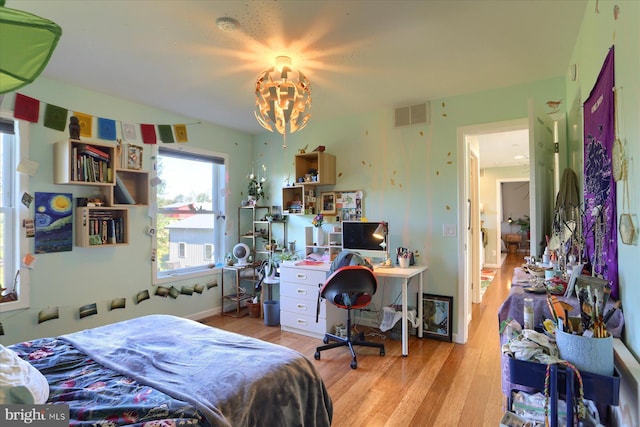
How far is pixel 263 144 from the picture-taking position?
4668 mm

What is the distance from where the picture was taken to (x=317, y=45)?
2.24 m

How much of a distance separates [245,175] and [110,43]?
255cm

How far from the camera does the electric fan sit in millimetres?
4242

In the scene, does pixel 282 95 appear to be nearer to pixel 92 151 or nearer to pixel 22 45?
pixel 22 45

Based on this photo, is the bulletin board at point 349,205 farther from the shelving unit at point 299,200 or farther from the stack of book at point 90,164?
the stack of book at point 90,164

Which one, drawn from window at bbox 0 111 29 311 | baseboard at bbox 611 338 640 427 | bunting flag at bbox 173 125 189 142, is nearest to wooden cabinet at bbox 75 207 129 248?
window at bbox 0 111 29 311

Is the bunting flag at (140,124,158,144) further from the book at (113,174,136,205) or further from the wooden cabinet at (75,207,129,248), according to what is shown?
the wooden cabinet at (75,207,129,248)

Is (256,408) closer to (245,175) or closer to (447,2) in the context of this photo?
(447,2)

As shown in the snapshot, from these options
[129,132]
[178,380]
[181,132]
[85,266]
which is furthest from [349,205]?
[178,380]

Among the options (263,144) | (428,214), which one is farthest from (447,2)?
(263,144)

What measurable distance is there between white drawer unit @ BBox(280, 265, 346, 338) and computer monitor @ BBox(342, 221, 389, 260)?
0.40m

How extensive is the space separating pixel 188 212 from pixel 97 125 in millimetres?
1301

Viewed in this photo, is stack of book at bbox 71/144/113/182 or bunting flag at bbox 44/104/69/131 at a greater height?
bunting flag at bbox 44/104/69/131

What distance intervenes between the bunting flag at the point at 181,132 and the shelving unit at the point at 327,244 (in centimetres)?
180
